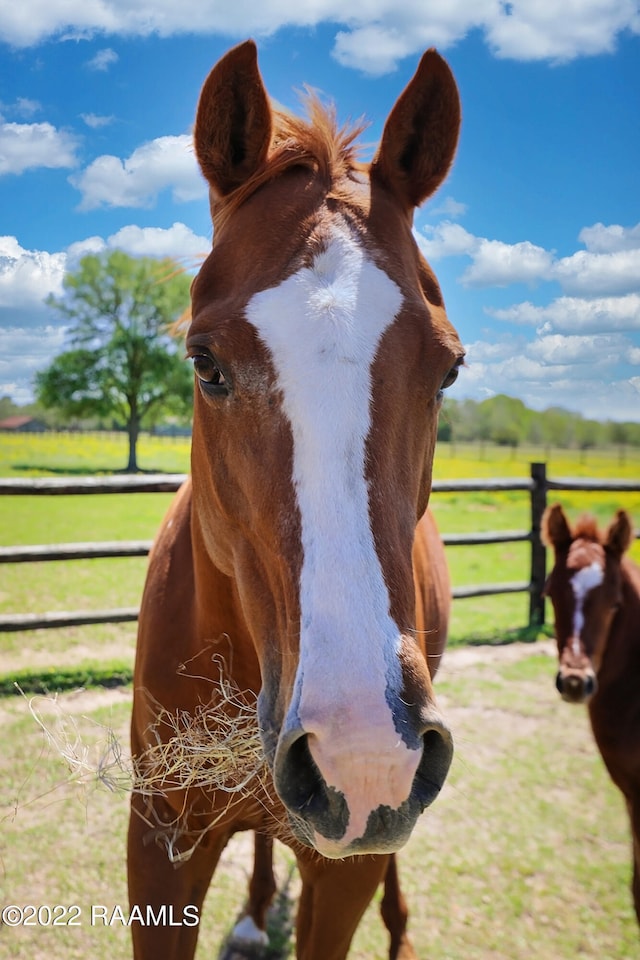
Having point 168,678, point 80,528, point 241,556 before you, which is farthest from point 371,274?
point 80,528

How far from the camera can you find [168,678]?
1.93 m

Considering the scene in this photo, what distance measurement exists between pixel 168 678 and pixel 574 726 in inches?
168

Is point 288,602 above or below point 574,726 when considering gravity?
above

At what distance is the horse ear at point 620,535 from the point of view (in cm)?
382

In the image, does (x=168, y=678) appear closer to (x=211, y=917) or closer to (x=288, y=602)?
(x=288, y=602)

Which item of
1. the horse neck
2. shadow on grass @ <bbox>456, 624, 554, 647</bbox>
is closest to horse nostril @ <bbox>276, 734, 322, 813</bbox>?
the horse neck

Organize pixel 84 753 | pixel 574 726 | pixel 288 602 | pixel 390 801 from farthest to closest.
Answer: pixel 574 726
pixel 84 753
pixel 288 602
pixel 390 801

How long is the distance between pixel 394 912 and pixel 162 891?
1.50 metres

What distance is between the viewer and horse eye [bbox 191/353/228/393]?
1.43m

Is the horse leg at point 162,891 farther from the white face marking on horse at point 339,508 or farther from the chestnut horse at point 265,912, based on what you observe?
the white face marking on horse at point 339,508

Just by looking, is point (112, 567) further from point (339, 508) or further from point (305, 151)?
point (339, 508)

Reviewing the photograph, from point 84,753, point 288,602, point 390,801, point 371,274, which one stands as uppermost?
point 371,274

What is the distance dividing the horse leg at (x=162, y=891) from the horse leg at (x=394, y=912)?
1210 mm

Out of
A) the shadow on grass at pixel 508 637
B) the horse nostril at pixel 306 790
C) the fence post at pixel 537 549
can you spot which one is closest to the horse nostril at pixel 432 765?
the horse nostril at pixel 306 790
